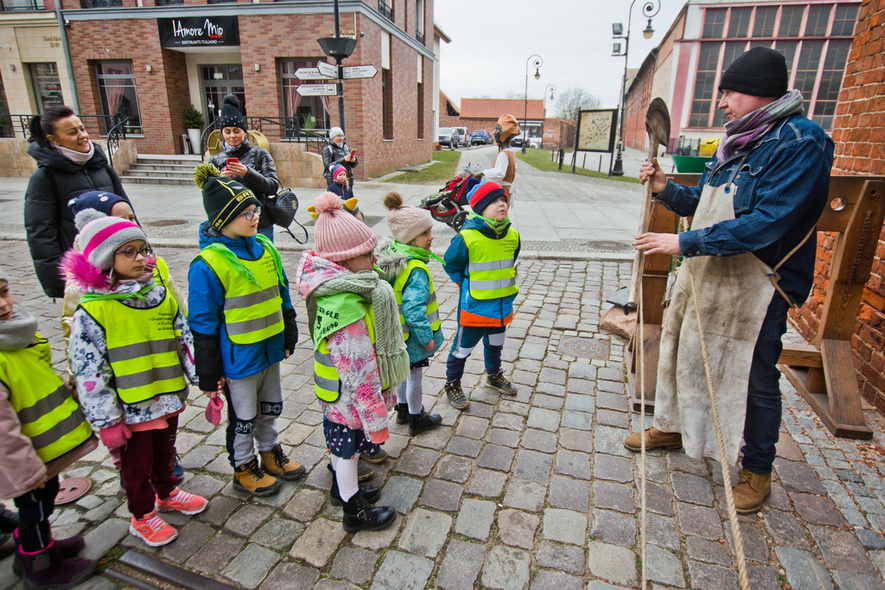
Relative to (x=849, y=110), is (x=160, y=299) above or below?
below

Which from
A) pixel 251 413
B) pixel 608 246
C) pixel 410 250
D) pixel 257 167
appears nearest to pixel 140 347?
pixel 251 413

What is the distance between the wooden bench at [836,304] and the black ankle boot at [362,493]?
1.94 m

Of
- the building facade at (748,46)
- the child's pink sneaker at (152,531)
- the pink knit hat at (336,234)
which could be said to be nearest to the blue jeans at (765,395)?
the pink knit hat at (336,234)

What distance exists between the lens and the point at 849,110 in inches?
161

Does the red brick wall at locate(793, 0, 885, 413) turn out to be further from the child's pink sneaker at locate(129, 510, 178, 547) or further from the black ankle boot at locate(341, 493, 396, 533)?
the child's pink sneaker at locate(129, 510, 178, 547)

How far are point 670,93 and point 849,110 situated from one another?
3984cm

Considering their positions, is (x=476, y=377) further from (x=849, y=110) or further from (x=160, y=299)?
(x=849, y=110)

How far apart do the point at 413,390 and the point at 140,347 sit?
1572 mm

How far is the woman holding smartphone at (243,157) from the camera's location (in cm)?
464

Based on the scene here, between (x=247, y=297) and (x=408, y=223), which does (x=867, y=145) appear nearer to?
(x=408, y=223)

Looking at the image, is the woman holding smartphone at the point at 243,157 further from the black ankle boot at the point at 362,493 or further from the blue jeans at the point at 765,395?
the blue jeans at the point at 765,395

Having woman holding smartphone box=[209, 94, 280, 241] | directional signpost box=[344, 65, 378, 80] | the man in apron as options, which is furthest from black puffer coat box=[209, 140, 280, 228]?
directional signpost box=[344, 65, 378, 80]

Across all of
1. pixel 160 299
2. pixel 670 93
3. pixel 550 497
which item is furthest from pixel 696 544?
pixel 670 93

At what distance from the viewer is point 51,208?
10.4 ft
